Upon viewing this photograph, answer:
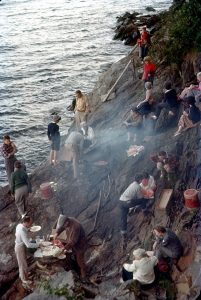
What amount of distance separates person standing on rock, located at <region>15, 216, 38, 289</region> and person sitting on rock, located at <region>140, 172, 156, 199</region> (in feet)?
10.1

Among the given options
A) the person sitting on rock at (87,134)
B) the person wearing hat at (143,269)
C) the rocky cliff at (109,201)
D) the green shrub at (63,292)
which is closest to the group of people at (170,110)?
the rocky cliff at (109,201)

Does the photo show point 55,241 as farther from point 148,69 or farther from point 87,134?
point 148,69

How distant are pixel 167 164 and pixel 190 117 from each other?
7.12 feet

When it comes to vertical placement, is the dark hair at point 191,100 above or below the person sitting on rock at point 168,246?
above

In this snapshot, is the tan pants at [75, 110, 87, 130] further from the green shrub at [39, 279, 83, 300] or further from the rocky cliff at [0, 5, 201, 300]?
the green shrub at [39, 279, 83, 300]

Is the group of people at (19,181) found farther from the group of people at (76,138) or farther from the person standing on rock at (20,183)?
the group of people at (76,138)

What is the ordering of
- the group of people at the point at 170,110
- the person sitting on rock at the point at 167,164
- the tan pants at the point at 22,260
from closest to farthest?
the tan pants at the point at 22,260 < the person sitting on rock at the point at 167,164 < the group of people at the point at 170,110

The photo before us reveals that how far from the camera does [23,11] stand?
61500 millimetres

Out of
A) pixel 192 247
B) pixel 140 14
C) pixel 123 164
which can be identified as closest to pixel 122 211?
pixel 192 247

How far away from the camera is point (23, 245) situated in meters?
11.5

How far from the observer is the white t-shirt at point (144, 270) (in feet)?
32.5

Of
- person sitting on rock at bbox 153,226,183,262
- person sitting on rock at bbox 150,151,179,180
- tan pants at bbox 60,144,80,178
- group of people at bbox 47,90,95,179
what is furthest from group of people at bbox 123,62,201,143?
person sitting on rock at bbox 153,226,183,262

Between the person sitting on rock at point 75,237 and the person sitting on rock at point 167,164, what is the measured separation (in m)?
3.04

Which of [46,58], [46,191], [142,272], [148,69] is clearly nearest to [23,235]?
[142,272]
